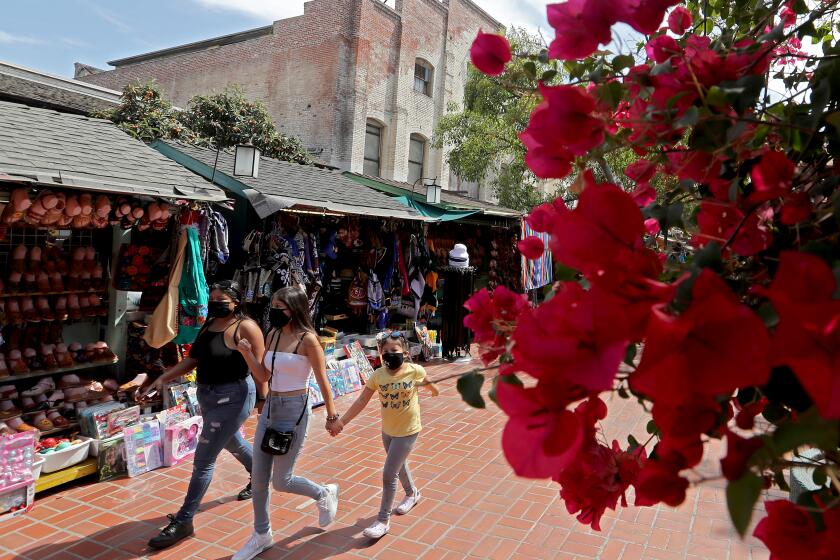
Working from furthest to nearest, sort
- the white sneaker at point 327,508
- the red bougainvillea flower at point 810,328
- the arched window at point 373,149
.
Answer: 1. the arched window at point 373,149
2. the white sneaker at point 327,508
3. the red bougainvillea flower at point 810,328

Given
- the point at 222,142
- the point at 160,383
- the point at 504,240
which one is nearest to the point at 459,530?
the point at 160,383

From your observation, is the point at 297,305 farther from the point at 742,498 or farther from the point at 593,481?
the point at 742,498

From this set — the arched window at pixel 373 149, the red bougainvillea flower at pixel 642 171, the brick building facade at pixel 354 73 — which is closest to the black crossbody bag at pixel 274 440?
the red bougainvillea flower at pixel 642 171

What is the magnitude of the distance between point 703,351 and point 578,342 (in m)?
0.12

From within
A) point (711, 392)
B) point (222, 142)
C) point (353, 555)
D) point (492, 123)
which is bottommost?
point (353, 555)

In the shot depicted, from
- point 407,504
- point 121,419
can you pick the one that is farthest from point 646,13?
point 121,419

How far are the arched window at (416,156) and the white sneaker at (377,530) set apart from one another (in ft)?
56.3

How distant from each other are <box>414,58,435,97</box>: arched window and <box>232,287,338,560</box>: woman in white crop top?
57.4ft

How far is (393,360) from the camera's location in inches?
175

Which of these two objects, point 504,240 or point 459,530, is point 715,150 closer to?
point 459,530

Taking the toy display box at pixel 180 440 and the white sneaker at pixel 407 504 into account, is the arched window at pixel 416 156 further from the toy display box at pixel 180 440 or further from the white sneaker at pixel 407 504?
the white sneaker at pixel 407 504

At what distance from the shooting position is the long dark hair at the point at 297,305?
421 cm

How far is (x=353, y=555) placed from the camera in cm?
414

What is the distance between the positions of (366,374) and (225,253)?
124 inches
